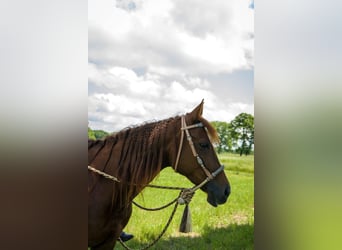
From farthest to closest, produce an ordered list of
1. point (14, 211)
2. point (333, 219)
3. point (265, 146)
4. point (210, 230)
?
point (210, 230) < point (265, 146) < point (333, 219) < point (14, 211)

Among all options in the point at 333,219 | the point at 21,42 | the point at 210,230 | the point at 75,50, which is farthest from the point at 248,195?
the point at 21,42

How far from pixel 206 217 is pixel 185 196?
0.14m

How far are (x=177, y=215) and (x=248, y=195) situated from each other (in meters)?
0.34

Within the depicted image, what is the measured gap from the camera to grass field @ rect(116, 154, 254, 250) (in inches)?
65.2

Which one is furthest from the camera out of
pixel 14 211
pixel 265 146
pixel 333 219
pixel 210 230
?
pixel 210 230

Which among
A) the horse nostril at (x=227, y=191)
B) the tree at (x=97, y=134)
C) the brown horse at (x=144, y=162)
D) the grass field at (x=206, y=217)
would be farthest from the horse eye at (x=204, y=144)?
the tree at (x=97, y=134)

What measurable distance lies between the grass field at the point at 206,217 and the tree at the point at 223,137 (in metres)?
0.04

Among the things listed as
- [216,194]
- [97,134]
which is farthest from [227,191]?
[97,134]

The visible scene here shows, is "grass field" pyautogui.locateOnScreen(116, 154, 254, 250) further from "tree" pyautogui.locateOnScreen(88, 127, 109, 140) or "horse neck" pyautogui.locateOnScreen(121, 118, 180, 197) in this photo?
"tree" pyautogui.locateOnScreen(88, 127, 109, 140)

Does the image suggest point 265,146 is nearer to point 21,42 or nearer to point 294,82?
point 294,82

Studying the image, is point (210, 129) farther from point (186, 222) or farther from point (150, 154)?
point (186, 222)

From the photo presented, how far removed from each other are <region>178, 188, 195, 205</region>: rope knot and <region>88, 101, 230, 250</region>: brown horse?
6 centimetres

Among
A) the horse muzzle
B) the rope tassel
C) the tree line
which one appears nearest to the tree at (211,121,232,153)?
the tree line

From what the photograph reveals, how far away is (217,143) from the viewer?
64.9 inches
